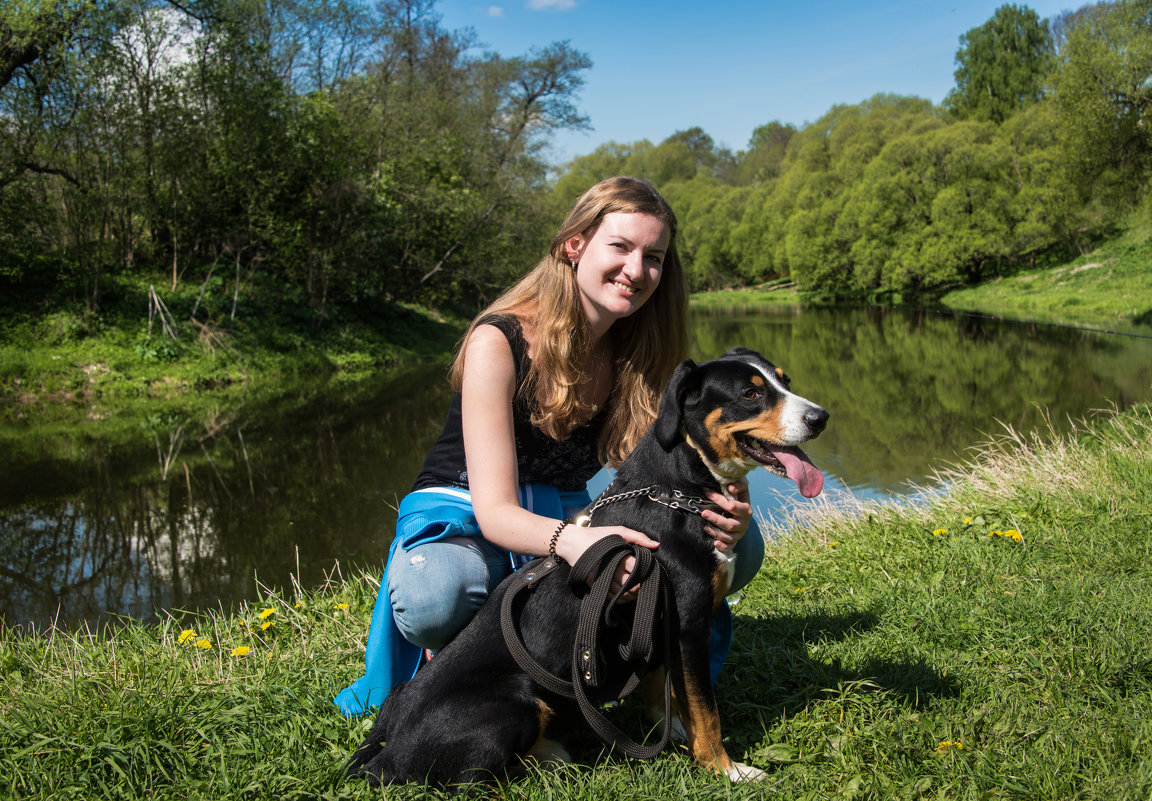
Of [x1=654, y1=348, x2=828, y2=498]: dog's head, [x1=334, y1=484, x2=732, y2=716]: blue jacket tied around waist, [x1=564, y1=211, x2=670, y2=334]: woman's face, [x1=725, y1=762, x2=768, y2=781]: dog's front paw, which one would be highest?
[x1=564, y1=211, x2=670, y2=334]: woman's face

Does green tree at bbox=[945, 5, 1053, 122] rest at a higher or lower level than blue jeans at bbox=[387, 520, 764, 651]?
higher

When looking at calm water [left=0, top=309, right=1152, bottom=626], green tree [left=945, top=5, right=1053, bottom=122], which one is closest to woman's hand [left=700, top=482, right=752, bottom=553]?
calm water [left=0, top=309, right=1152, bottom=626]

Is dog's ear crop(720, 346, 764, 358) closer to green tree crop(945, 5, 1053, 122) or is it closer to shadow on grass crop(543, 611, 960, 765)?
shadow on grass crop(543, 611, 960, 765)

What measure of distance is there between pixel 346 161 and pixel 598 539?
17447 millimetres

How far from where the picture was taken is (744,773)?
2.28 m

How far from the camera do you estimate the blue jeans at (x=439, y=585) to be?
2420 millimetres

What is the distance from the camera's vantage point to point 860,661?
2.92 meters

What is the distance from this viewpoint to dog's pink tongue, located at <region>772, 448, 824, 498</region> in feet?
7.47

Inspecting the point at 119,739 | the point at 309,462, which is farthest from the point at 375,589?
the point at 309,462

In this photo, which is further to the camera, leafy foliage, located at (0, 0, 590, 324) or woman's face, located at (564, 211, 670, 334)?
leafy foliage, located at (0, 0, 590, 324)

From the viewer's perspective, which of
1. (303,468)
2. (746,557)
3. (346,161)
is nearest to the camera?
(746,557)

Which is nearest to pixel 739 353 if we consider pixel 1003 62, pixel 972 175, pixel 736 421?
pixel 736 421

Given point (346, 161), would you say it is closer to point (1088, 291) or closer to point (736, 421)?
point (736, 421)

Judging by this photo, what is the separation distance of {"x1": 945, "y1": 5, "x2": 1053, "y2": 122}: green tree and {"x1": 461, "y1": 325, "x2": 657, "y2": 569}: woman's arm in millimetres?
45382
